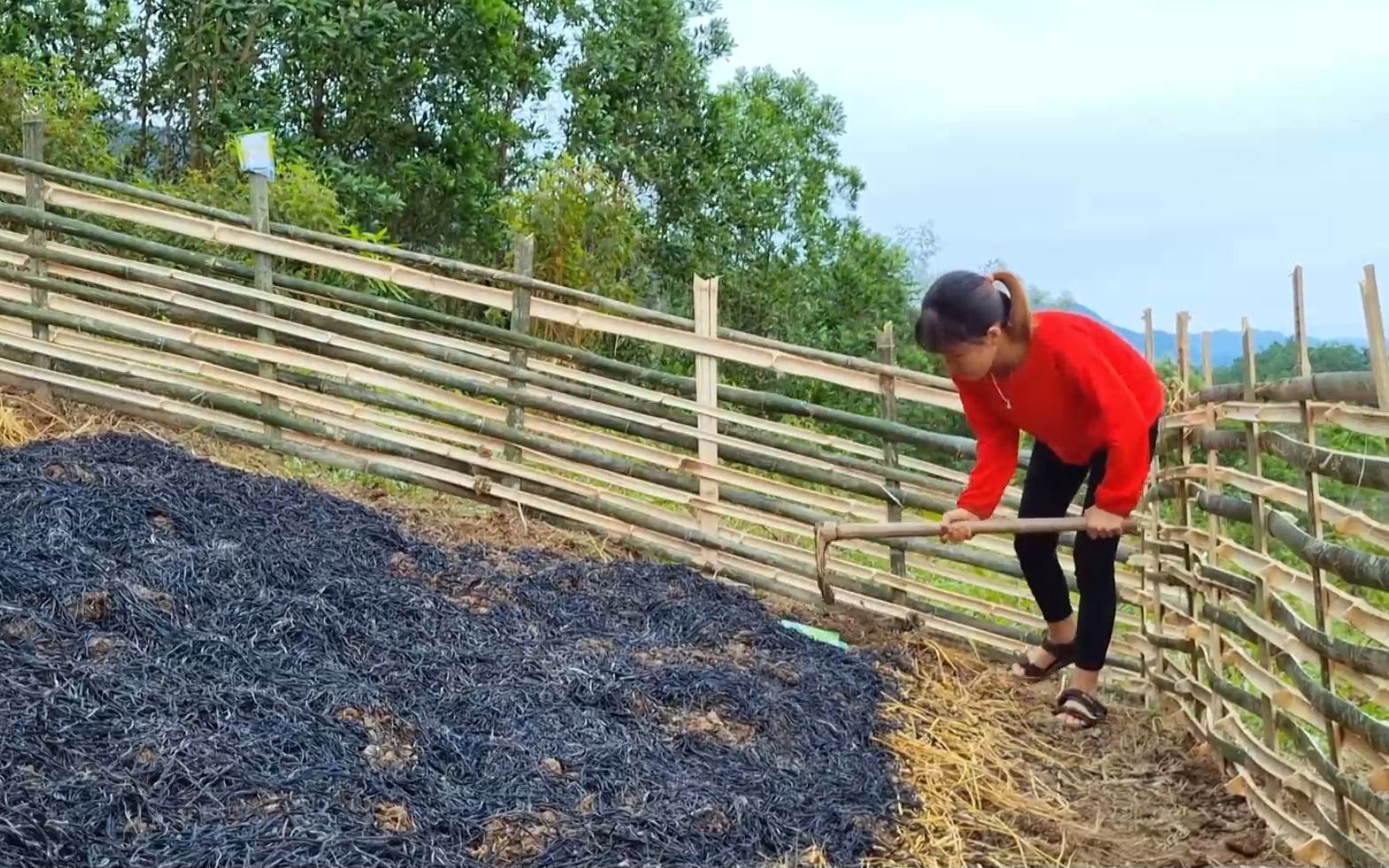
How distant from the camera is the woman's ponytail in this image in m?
3.13

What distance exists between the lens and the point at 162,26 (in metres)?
8.61

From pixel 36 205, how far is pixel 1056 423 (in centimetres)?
414

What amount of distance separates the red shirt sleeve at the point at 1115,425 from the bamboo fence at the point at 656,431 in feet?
0.82

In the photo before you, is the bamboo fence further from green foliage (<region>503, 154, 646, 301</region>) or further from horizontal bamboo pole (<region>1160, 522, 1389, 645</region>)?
green foliage (<region>503, 154, 646, 301</region>)

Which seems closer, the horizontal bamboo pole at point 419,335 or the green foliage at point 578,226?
the horizontal bamboo pole at point 419,335

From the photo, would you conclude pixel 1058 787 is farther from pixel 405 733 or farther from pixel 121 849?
pixel 121 849

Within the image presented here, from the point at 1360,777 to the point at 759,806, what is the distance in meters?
1.18

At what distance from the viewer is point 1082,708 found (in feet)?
11.9

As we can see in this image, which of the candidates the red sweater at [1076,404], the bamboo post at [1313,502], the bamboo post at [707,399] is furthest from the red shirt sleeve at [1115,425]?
the bamboo post at [707,399]

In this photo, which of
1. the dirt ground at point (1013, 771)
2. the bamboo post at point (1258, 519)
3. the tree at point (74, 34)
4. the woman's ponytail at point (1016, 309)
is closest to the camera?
the dirt ground at point (1013, 771)

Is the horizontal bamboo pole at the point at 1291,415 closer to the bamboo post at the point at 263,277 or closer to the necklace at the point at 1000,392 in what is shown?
the necklace at the point at 1000,392

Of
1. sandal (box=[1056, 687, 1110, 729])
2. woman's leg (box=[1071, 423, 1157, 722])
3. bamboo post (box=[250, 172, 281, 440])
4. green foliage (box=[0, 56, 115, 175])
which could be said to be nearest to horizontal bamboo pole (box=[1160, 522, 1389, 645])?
woman's leg (box=[1071, 423, 1157, 722])

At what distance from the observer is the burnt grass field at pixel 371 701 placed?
92.9 inches

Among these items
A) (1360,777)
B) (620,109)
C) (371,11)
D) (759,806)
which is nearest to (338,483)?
Result: (759,806)
